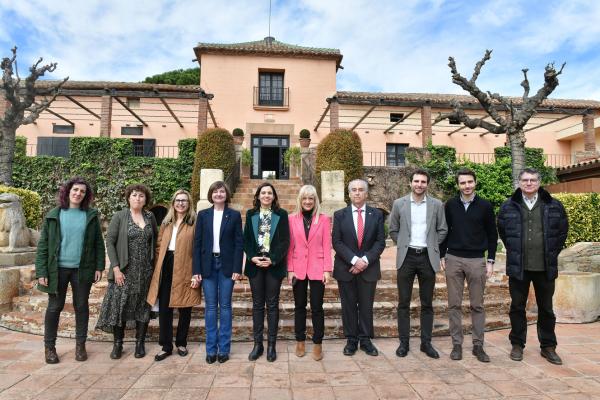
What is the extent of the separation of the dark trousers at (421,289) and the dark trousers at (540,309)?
0.84 m

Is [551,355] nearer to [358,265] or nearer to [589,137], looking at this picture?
[358,265]

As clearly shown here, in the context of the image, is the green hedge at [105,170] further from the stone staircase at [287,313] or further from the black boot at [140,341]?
the black boot at [140,341]

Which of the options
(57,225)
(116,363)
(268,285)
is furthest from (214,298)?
(57,225)

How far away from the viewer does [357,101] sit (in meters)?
13.9

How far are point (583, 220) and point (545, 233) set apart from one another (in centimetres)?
546

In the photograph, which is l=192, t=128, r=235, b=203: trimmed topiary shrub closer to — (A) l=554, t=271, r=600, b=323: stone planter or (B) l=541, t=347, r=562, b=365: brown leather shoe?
(A) l=554, t=271, r=600, b=323: stone planter

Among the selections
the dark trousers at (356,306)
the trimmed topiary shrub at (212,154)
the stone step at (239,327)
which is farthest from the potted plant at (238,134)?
the dark trousers at (356,306)

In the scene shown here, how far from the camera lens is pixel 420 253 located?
3.65 metres

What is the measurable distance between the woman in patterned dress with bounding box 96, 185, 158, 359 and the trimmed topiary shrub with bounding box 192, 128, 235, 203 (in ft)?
22.4

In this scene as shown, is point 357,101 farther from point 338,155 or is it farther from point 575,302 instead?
point 575,302

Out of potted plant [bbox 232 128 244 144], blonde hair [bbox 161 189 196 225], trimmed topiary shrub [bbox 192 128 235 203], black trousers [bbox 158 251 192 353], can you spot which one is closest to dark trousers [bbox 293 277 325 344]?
black trousers [bbox 158 251 192 353]

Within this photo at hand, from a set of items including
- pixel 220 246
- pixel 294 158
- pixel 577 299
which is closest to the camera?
pixel 220 246

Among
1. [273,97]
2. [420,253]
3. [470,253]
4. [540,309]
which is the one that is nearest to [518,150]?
[540,309]

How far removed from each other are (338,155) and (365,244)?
255 inches
